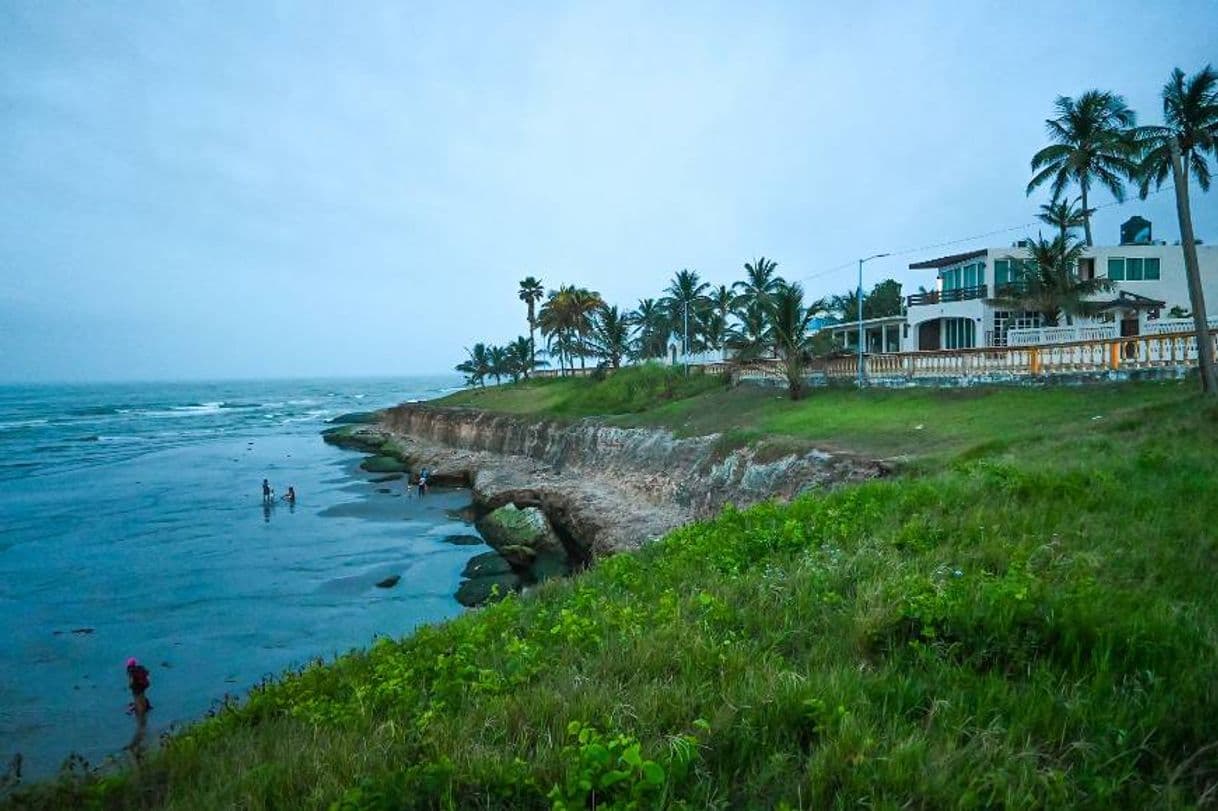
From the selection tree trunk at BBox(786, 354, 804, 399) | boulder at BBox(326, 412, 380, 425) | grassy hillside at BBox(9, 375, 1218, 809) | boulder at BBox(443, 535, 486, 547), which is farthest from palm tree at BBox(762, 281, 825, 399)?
boulder at BBox(326, 412, 380, 425)

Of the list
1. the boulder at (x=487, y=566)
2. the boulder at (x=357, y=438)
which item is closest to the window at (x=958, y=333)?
the boulder at (x=487, y=566)

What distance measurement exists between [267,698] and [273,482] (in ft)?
133

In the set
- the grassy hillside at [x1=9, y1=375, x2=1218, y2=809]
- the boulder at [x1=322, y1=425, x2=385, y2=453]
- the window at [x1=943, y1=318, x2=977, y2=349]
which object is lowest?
the boulder at [x1=322, y1=425, x2=385, y2=453]

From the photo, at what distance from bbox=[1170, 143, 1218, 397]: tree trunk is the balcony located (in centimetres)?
2190

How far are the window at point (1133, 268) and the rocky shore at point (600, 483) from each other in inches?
1133

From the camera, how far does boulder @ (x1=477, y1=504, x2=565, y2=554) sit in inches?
969

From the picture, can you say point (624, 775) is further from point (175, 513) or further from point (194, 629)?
point (175, 513)

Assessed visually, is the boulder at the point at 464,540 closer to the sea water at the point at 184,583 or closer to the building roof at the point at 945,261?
the sea water at the point at 184,583

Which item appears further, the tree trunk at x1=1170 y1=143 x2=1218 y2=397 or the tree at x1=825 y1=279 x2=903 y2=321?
the tree at x1=825 y1=279 x2=903 y2=321

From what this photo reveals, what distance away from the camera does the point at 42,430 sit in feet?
261

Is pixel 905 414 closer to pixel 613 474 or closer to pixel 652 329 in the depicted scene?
pixel 613 474

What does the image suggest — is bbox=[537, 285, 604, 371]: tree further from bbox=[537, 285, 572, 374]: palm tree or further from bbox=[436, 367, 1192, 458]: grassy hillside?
bbox=[436, 367, 1192, 458]: grassy hillside

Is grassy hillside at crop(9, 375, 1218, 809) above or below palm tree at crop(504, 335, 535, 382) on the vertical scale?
below

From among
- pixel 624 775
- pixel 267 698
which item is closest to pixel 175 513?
pixel 267 698
